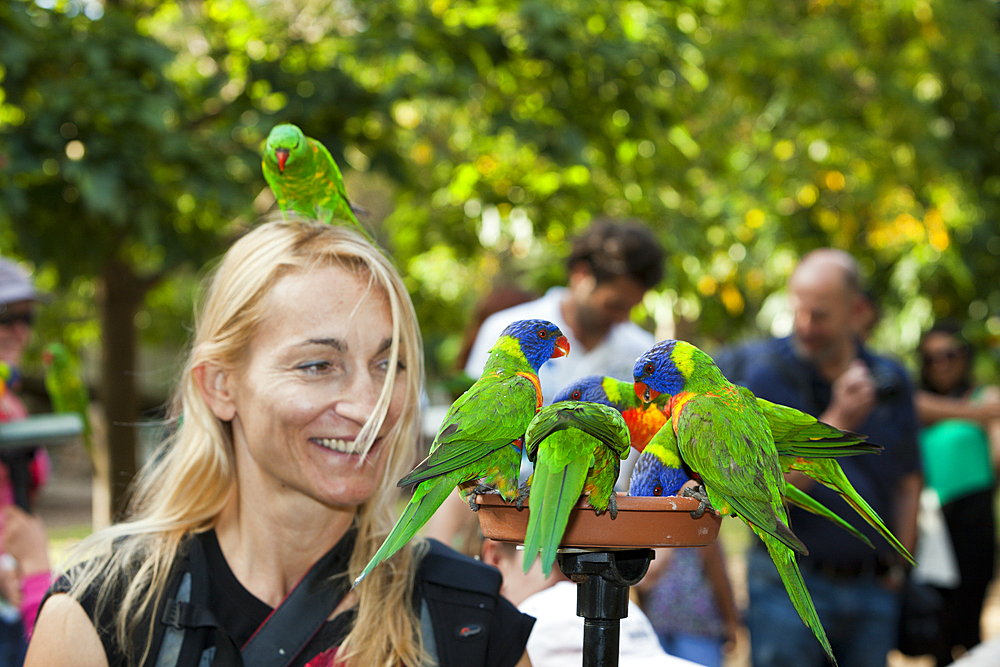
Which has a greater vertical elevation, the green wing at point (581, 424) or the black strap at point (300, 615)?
the green wing at point (581, 424)

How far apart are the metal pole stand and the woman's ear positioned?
2.98ft

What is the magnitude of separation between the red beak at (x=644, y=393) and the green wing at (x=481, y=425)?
0.19m

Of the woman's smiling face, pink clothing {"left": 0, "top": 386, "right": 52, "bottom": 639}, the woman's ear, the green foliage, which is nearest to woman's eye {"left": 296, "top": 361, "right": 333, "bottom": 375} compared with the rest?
the woman's smiling face

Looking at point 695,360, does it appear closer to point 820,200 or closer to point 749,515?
point 749,515

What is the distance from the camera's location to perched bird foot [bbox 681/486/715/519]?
1140mm

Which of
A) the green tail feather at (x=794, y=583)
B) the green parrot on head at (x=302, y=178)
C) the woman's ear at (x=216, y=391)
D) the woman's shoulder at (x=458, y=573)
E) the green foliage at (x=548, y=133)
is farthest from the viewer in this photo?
the green foliage at (x=548, y=133)

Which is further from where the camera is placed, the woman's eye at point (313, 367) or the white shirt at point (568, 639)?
the white shirt at point (568, 639)

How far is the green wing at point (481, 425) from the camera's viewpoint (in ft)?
3.75

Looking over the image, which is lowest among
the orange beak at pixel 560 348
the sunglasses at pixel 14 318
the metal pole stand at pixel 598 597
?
the metal pole stand at pixel 598 597

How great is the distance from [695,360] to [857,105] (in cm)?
645

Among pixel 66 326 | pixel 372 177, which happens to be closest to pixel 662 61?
pixel 372 177

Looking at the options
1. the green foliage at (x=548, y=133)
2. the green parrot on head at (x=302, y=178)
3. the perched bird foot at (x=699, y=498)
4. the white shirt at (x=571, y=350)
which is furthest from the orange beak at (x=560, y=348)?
the green foliage at (x=548, y=133)

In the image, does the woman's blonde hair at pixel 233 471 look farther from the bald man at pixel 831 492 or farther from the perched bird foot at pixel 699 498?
the bald man at pixel 831 492

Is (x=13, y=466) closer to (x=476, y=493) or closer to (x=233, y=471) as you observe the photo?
(x=233, y=471)
